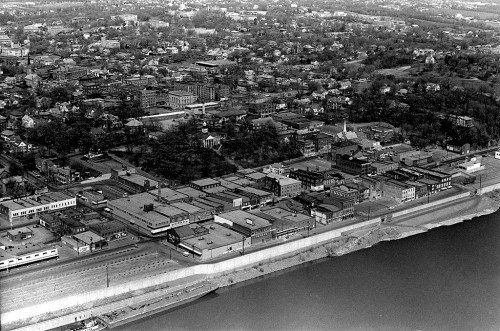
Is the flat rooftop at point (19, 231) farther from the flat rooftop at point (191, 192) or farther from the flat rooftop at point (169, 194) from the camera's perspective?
the flat rooftop at point (191, 192)

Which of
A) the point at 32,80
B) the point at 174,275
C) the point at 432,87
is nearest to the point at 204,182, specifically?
the point at 174,275

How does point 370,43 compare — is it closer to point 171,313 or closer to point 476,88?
point 476,88

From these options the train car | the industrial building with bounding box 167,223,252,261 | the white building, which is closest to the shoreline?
the industrial building with bounding box 167,223,252,261

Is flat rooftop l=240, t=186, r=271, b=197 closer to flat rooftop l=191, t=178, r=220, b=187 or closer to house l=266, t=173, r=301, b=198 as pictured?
house l=266, t=173, r=301, b=198

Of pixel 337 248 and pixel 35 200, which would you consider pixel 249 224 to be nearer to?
pixel 337 248

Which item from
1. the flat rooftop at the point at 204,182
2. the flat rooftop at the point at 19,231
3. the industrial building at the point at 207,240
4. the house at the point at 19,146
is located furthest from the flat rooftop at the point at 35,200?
the house at the point at 19,146
